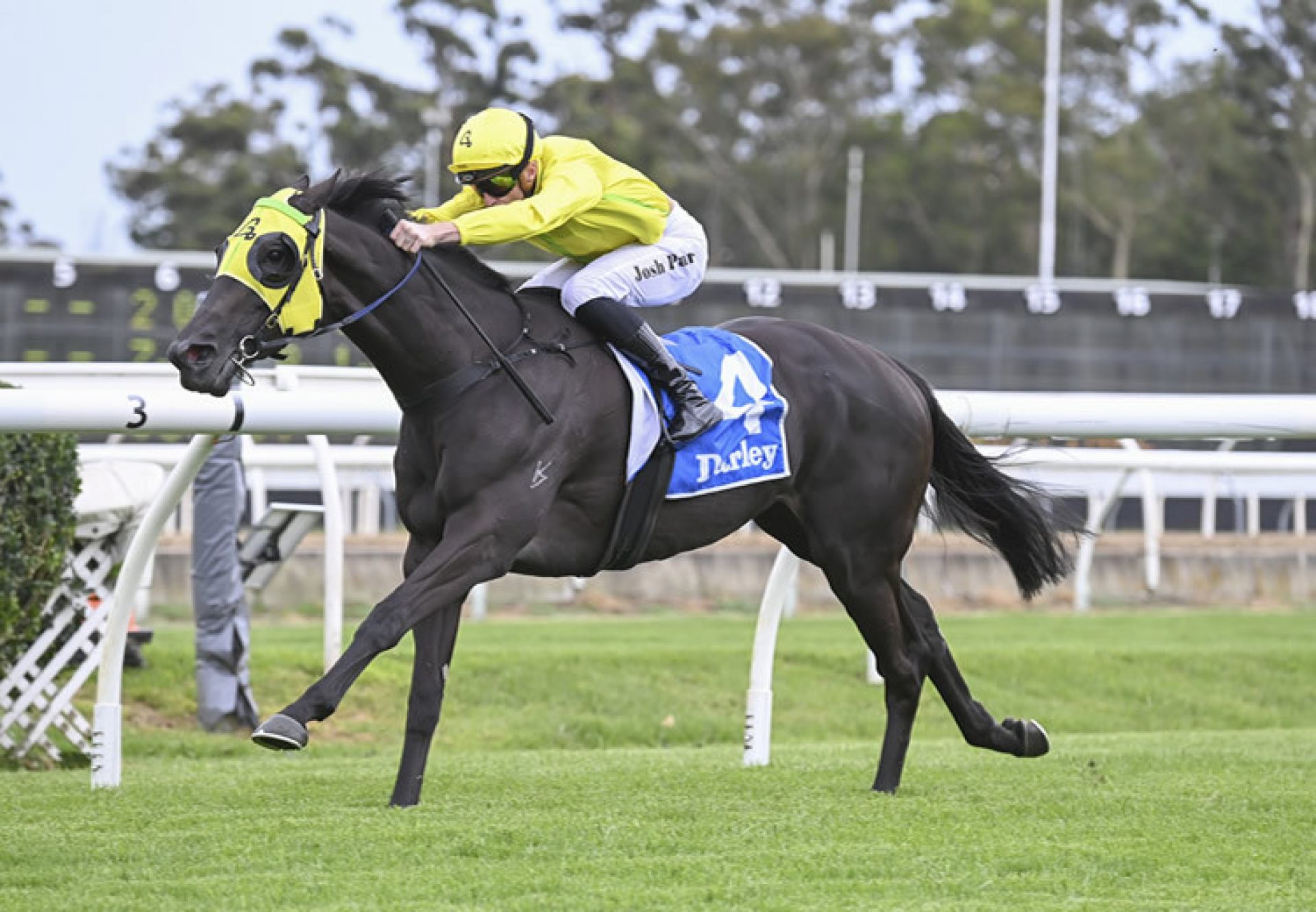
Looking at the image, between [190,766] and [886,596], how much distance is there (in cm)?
211

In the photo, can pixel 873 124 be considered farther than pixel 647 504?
Yes

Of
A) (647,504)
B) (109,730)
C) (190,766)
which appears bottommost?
(190,766)

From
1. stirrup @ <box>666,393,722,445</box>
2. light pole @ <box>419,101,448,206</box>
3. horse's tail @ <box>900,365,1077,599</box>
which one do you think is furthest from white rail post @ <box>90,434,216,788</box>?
light pole @ <box>419,101,448,206</box>

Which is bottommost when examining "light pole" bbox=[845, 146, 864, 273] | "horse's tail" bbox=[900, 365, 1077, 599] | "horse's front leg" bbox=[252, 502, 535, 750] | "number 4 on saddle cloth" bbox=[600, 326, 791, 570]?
"light pole" bbox=[845, 146, 864, 273]

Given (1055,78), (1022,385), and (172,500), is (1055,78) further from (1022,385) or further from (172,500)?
(172,500)

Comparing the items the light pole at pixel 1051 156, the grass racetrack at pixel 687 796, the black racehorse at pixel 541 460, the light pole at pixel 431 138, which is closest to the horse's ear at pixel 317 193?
the black racehorse at pixel 541 460

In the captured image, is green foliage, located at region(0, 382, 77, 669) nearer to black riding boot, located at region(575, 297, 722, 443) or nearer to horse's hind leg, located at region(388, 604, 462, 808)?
horse's hind leg, located at region(388, 604, 462, 808)

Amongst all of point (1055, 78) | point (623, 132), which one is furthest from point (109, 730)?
point (623, 132)

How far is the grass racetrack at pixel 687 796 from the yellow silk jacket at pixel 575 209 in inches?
52.9

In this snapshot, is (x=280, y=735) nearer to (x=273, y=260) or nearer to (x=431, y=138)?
(x=273, y=260)

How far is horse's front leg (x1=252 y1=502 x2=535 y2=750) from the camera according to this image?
13.8ft

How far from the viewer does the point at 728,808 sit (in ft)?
15.1

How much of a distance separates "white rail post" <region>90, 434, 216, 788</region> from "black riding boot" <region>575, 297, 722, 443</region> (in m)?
0.99

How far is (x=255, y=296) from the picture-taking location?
4469 millimetres
